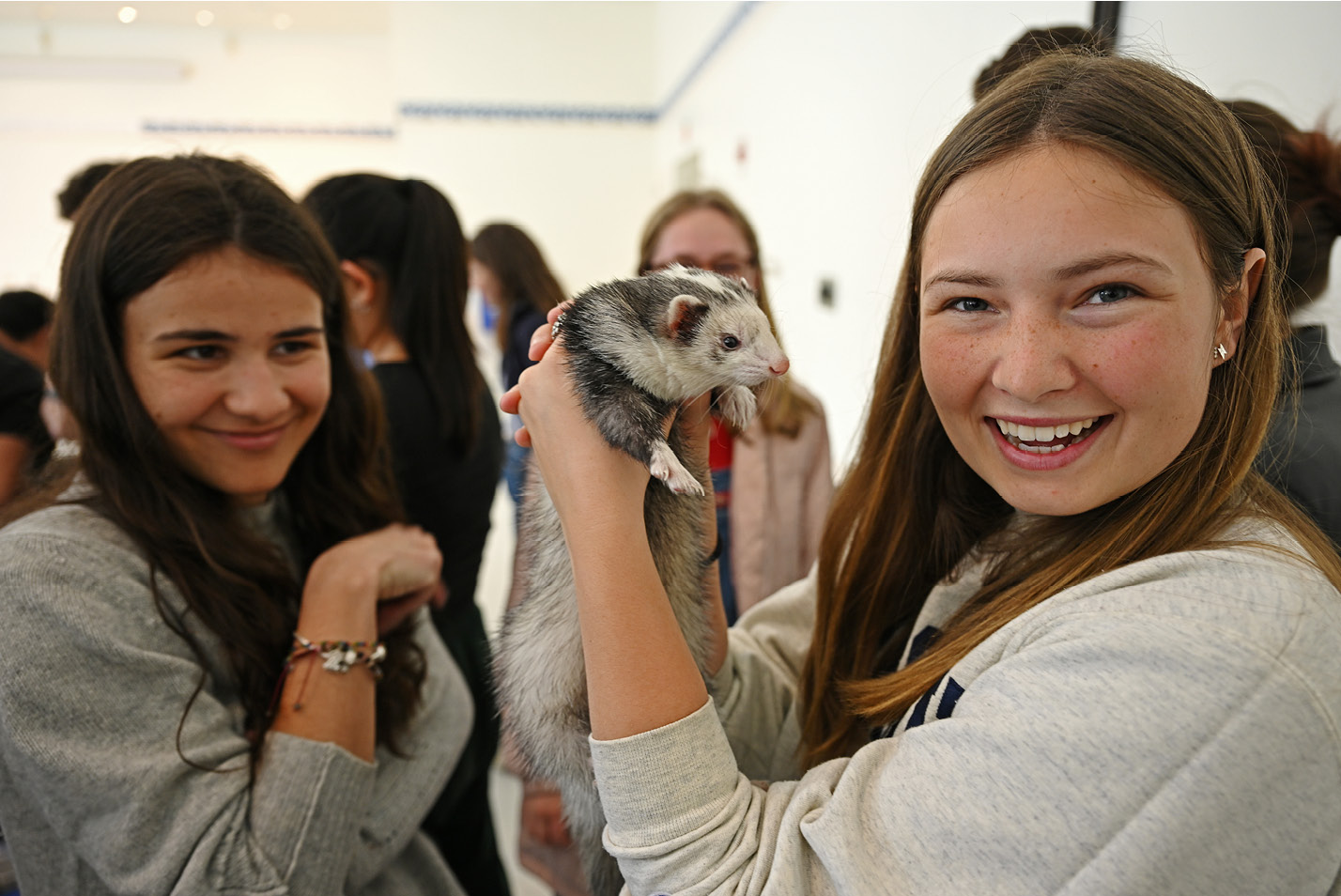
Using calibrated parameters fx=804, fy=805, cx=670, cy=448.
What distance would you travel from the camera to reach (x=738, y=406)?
107 cm

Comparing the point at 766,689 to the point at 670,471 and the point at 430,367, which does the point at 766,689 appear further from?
the point at 430,367

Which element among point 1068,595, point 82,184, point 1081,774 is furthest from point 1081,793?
point 82,184

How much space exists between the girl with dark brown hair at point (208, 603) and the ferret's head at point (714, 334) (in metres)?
0.52

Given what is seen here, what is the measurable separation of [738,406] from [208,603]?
2.29ft

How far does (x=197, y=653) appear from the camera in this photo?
0.95 meters

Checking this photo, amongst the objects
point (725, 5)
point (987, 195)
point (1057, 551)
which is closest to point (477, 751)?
point (1057, 551)

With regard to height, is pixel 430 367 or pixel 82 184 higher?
pixel 82 184

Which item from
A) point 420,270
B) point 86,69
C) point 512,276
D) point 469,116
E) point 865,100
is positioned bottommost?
point 420,270

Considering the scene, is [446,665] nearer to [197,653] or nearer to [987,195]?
[197,653]

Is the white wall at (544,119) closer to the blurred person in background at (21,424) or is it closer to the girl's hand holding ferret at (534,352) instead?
the girl's hand holding ferret at (534,352)

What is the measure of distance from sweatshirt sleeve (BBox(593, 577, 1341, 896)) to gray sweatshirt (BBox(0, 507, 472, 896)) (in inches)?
17.8

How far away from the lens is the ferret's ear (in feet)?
3.23

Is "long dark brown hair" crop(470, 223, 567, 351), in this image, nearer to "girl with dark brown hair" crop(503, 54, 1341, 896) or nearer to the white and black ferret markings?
the white and black ferret markings

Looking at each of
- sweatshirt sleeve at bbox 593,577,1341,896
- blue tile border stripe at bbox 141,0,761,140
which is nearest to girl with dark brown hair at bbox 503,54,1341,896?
sweatshirt sleeve at bbox 593,577,1341,896
